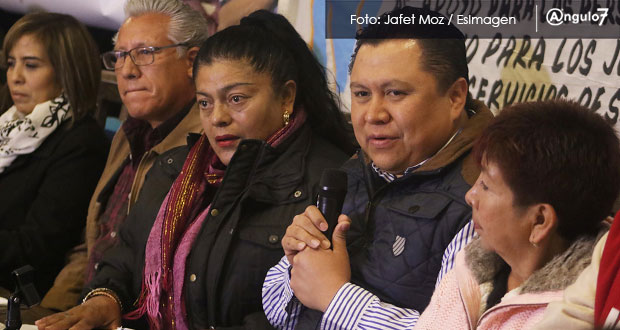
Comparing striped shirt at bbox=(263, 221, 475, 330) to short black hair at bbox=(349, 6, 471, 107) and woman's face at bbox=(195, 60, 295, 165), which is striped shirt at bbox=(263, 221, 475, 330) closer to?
short black hair at bbox=(349, 6, 471, 107)

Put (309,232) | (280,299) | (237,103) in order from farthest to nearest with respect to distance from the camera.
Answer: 1. (237,103)
2. (280,299)
3. (309,232)

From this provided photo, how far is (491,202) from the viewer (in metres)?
Answer: 1.46

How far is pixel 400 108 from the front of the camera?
1.83m

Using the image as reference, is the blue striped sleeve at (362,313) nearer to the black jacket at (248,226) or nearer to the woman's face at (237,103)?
the black jacket at (248,226)

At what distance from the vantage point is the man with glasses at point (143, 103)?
2848mm

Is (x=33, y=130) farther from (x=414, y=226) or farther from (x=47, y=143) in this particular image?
(x=414, y=226)

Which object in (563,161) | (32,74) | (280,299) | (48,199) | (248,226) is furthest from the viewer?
(32,74)

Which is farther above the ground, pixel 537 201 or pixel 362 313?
pixel 537 201

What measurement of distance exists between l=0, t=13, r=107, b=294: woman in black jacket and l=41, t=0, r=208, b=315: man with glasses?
14 centimetres

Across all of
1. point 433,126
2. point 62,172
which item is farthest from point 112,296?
point 433,126

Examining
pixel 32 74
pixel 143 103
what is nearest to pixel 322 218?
pixel 143 103

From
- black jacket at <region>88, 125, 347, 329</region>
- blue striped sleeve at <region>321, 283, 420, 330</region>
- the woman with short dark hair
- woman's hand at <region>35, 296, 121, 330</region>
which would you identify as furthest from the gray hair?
the woman with short dark hair

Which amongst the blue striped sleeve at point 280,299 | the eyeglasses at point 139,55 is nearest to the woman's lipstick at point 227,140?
the blue striped sleeve at point 280,299

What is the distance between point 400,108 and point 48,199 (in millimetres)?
1728
